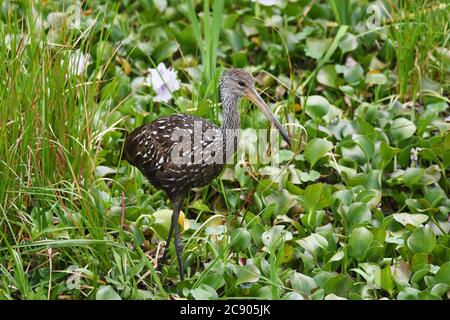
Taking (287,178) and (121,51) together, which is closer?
(287,178)

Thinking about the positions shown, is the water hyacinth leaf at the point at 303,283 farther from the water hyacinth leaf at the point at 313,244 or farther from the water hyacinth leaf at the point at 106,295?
the water hyacinth leaf at the point at 106,295

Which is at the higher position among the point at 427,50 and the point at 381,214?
the point at 427,50

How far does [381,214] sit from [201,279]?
1354 mm

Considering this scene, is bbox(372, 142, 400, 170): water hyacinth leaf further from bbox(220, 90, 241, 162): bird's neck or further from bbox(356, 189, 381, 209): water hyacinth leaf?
bbox(220, 90, 241, 162): bird's neck

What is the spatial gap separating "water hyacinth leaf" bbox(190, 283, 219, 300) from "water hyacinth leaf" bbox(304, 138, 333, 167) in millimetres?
1495

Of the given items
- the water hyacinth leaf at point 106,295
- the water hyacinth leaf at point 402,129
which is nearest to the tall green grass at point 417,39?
the water hyacinth leaf at point 402,129

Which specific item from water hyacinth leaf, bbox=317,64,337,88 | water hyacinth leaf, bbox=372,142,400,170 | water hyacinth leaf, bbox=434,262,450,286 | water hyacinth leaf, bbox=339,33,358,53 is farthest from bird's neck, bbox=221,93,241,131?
water hyacinth leaf, bbox=339,33,358,53

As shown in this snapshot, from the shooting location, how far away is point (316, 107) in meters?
7.04

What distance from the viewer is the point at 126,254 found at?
553 cm

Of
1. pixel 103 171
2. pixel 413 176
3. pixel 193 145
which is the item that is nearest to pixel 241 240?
pixel 193 145

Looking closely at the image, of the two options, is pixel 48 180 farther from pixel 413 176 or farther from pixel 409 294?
pixel 413 176

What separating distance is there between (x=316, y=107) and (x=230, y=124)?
140 centimetres

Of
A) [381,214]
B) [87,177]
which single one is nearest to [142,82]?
[87,177]

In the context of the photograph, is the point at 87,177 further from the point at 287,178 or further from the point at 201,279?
the point at 287,178
